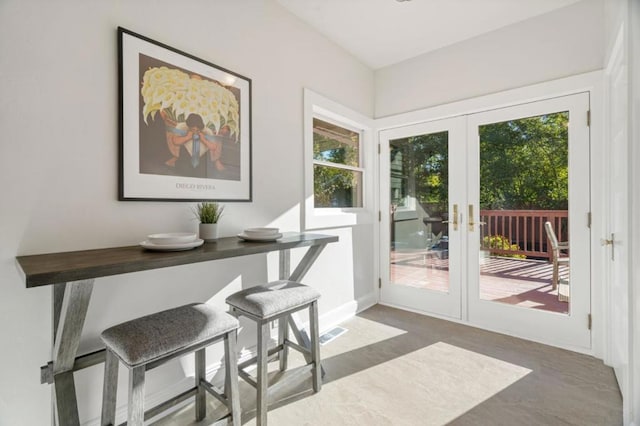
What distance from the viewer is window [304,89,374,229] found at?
2695 mm

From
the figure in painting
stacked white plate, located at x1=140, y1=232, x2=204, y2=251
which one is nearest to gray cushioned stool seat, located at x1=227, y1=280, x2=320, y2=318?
stacked white plate, located at x1=140, y1=232, x2=204, y2=251

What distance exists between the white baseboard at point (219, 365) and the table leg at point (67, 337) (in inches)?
13.4

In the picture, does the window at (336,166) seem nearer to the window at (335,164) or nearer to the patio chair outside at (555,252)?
the window at (335,164)

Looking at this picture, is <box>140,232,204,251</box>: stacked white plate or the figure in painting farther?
the figure in painting

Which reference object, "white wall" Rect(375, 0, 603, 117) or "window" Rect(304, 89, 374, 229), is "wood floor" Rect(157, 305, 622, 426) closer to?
"window" Rect(304, 89, 374, 229)

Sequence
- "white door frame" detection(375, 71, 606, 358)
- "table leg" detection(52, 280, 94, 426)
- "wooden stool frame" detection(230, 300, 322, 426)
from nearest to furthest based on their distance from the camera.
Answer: "table leg" detection(52, 280, 94, 426) < "wooden stool frame" detection(230, 300, 322, 426) < "white door frame" detection(375, 71, 606, 358)

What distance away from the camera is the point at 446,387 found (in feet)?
6.47

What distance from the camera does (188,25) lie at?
1.83 m

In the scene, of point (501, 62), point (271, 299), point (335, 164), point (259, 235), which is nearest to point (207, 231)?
point (259, 235)

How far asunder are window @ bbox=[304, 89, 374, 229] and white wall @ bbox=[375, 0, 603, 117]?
1.60 ft

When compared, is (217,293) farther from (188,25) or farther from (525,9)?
(525,9)

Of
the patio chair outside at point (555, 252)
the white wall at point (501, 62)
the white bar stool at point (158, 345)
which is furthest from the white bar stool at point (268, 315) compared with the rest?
the white wall at point (501, 62)

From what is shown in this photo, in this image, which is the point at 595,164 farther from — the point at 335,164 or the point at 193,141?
the point at 193,141

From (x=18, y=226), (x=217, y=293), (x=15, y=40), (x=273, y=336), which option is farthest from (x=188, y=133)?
(x=273, y=336)
